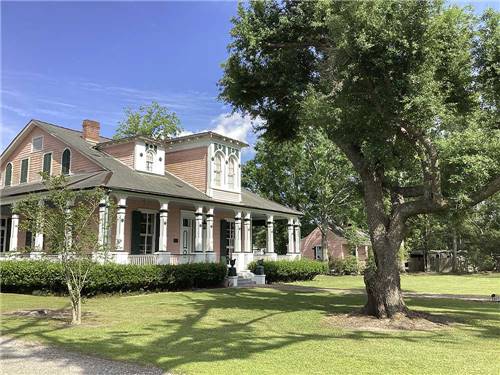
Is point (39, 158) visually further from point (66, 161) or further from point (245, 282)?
point (245, 282)

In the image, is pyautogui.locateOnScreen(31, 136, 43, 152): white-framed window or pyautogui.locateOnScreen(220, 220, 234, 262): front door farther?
pyautogui.locateOnScreen(220, 220, 234, 262): front door

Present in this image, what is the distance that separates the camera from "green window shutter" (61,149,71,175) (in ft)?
74.5

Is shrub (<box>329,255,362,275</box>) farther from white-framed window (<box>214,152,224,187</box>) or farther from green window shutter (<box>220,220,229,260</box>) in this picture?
white-framed window (<box>214,152,224,187</box>)

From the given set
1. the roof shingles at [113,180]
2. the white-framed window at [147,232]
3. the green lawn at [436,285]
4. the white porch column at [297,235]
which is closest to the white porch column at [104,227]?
the roof shingles at [113,180]

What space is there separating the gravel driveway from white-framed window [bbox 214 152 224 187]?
57.8 feet

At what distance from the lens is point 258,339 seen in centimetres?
904

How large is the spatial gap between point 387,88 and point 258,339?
6.28 m

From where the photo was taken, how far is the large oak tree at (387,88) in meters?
10.2

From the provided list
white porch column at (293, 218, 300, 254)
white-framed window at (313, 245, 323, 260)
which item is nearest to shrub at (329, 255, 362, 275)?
white porch column at (293, 218, 300, 254)

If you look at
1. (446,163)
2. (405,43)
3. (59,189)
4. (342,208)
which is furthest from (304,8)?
(342,208)

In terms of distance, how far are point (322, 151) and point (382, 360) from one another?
96.6 feet

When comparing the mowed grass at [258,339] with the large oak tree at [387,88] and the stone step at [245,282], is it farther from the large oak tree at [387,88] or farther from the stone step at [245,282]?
the stone step at [245,282]

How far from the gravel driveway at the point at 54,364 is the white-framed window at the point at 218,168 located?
17616mm

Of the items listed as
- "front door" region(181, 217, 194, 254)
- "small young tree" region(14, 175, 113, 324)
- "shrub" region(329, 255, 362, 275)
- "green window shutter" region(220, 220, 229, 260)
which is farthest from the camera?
"shrub" region(329, 255, 362, 275)
